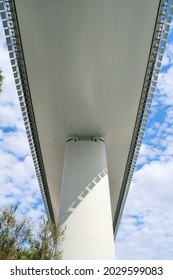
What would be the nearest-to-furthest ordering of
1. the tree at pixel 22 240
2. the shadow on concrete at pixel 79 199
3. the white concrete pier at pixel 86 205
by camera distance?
the tree at pixel 22 240 < the white concrete pier at pixel 86 205 < the shadow on concrete at pixel 79 199

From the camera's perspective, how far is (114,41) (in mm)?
6613

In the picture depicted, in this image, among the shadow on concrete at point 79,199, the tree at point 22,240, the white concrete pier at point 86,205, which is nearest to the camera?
the tree at point 22,240

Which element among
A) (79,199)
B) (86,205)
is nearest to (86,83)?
(79,199)

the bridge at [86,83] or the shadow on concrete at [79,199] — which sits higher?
the bridge at [86,83]

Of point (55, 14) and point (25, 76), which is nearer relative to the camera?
point (55, 14)

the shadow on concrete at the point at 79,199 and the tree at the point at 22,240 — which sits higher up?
the tree at the point at 22,240

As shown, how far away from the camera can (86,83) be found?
761cm

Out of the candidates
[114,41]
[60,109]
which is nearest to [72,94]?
[60,109]

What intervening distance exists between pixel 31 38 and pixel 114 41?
Answer: 2.44m

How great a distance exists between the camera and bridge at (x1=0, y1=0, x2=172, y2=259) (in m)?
6.12

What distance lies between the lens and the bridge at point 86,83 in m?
6.12

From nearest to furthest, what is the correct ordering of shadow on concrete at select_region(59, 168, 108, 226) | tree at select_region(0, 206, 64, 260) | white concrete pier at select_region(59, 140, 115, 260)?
tree at select_region(0, 206, 64, 260) < white concrete pier at select_region(59, 140, 115, 260) < shadow on concrete at select_region(59, 168, 108, 226)

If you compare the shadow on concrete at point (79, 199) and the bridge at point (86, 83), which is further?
the shadow on concrete at point (79, 199)

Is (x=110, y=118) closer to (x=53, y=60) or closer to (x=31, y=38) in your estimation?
(x=53, y=60)
